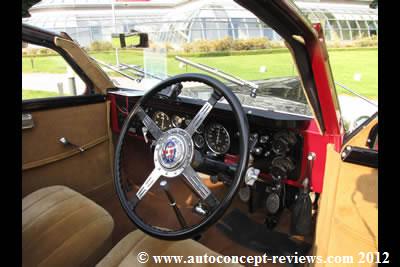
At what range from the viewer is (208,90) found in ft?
6.49

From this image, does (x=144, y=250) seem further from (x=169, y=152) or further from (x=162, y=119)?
(x=162, y=119)

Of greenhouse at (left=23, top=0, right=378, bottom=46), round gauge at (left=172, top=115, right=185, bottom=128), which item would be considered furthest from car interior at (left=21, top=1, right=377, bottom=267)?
greenhouse at (left=23, top=0, right=378, bottom=46)

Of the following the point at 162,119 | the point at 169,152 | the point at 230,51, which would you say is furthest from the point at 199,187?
the point at 230,51

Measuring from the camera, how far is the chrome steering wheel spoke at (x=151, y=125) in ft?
5.12

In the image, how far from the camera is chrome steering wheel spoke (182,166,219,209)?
1.31m

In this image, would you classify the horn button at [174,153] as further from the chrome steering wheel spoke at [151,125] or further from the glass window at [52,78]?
the glass window at [52,78]

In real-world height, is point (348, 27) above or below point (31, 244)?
above

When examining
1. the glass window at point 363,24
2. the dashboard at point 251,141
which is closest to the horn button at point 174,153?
the dashboard at point 251,141

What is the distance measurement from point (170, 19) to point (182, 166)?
200 cm

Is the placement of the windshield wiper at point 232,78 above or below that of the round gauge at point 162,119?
above
